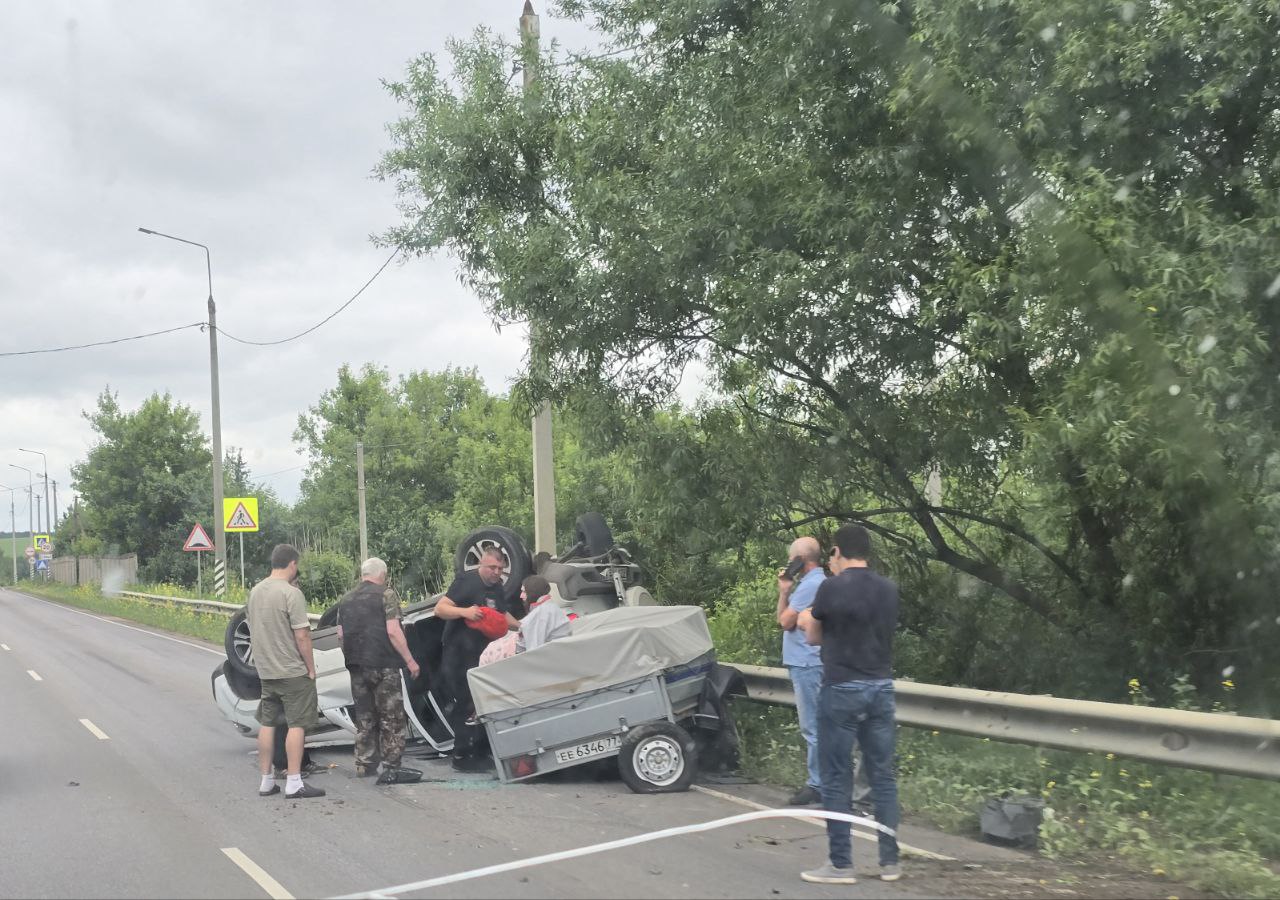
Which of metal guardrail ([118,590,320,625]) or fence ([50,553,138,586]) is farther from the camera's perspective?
fence ([50,553,138,586])

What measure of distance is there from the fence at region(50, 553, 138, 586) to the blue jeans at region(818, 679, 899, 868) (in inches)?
2118

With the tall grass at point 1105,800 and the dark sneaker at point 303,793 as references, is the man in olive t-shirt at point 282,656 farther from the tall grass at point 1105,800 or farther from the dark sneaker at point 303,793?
the tall grass at point 1105,800

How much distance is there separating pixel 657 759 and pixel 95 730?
285 inches

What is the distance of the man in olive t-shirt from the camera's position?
9.59 meters

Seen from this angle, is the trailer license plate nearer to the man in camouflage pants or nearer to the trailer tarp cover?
the trailer tarp cover

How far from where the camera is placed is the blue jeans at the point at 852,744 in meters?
6.56

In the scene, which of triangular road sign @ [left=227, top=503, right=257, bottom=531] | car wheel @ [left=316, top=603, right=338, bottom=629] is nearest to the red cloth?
car wheel @ [left=316, top=603, right=338, bottom=629]

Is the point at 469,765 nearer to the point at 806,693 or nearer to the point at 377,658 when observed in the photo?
the point at 377,658

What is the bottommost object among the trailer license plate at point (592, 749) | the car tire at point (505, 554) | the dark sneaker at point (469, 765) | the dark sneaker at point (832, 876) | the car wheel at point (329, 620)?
the dark sneaker at point (469, 765)

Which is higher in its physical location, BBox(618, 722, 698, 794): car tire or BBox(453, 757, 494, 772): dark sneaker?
BBox(618, 722, 698, 794): car tire

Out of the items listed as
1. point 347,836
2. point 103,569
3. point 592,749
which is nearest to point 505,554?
point 592,749

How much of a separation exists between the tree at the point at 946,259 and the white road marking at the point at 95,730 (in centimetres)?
587

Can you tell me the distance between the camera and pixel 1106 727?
7.28 m

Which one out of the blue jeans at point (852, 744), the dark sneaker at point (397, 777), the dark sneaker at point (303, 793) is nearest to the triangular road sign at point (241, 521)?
the dark sneaker at point (397, 777)
